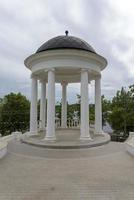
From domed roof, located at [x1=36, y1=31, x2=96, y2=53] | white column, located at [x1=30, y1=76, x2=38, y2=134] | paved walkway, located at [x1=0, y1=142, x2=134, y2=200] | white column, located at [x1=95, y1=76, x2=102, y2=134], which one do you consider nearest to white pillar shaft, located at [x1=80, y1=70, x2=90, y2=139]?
domed roof, located at [x1=36, y1=31, x2=96, y2=53]

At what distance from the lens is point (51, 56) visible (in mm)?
12852

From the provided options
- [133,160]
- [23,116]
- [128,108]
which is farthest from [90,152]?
[23,116]

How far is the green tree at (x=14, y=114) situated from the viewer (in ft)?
93.7

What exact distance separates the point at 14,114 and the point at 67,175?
22.9m

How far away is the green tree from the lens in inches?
1124

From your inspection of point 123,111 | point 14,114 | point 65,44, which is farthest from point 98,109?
point 14,114

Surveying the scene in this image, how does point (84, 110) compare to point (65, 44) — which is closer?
point (84, 110)

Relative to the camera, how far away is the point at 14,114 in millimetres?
28547

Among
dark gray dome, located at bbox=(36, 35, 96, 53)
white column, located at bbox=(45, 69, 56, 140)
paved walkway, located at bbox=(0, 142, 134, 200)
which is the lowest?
paved walkway, located at bbox=(0, 142, 134, 200)

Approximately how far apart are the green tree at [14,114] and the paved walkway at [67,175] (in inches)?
725

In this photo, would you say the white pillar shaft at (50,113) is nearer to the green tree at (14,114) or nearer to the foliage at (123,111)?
the foliage at (123,111)

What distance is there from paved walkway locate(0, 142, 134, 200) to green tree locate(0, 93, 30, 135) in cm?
1841

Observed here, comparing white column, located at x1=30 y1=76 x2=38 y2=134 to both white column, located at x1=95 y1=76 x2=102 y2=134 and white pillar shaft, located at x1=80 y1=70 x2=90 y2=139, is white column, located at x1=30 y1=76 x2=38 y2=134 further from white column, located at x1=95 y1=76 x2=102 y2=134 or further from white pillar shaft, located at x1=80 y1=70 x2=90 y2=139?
white column, located at x1=95 y1=76 x2=102 y2=134

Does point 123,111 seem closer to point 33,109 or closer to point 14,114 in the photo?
point 33,109
